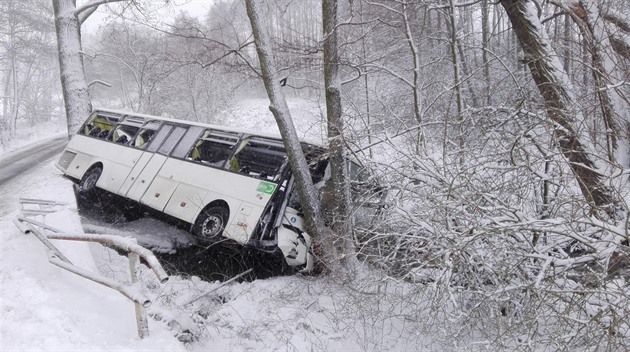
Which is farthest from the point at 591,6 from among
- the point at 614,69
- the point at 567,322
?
the point at 567,322

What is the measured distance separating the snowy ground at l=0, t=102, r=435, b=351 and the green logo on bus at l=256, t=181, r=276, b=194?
1477mm

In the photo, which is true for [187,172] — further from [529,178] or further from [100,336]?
[529,178]

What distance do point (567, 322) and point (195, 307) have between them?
4562 mm

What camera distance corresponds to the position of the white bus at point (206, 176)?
23.7ft

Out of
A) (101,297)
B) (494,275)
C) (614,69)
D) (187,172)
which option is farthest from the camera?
(187,172)

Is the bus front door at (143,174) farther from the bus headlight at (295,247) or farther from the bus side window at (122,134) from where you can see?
the bus headlight at (295,247)

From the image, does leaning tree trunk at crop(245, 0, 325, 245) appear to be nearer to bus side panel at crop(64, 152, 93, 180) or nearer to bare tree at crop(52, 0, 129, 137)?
bare tree at crop(52, 0, 129, 137)

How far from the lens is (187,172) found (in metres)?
8.46

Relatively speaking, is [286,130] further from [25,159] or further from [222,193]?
Result: [25,159]

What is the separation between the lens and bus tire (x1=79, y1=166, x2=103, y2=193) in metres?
10.1

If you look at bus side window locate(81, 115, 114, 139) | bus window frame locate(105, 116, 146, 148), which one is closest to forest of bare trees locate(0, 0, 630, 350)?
bus window frame locate(105, 116, 146, 148)

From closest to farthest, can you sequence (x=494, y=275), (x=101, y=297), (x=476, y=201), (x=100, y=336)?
(x=100, y=336) < (x=101, y=297) < (x=494, y=275) < (x=476, y=201)

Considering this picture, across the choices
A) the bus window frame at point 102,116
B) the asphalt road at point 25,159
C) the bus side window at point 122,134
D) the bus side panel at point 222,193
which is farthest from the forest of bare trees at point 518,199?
the asphalt road at point 25,159

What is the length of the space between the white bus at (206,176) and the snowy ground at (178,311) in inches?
32.3
